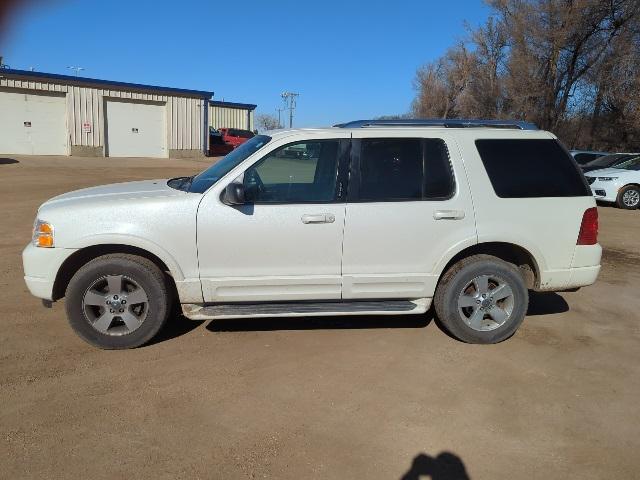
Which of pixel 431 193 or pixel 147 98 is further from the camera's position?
pixel 147 98

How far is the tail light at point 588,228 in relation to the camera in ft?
15.9

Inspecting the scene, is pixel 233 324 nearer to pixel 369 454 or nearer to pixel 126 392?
pixel 126 392

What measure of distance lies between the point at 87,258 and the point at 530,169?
3904 mm

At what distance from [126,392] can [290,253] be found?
1.61 meters

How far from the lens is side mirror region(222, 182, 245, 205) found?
4297 millimetres

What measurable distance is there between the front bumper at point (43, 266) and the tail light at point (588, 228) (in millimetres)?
4298

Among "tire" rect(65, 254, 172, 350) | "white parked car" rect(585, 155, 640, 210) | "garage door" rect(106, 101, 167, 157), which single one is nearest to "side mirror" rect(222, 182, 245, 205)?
"tire" rect(65, 254, 172, 350)

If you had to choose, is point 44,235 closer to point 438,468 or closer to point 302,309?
point 302,309

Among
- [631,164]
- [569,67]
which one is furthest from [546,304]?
[569,67]

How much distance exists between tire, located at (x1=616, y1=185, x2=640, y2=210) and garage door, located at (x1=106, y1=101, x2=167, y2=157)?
83.0 ft

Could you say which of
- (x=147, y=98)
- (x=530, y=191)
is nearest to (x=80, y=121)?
(x=147, y=98)

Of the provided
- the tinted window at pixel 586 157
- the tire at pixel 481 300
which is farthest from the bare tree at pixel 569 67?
the tire at pixel 481 300

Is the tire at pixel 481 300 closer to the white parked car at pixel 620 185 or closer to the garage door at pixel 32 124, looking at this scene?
the white parked car at pixel 620 185

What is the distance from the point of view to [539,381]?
13.6 ft
